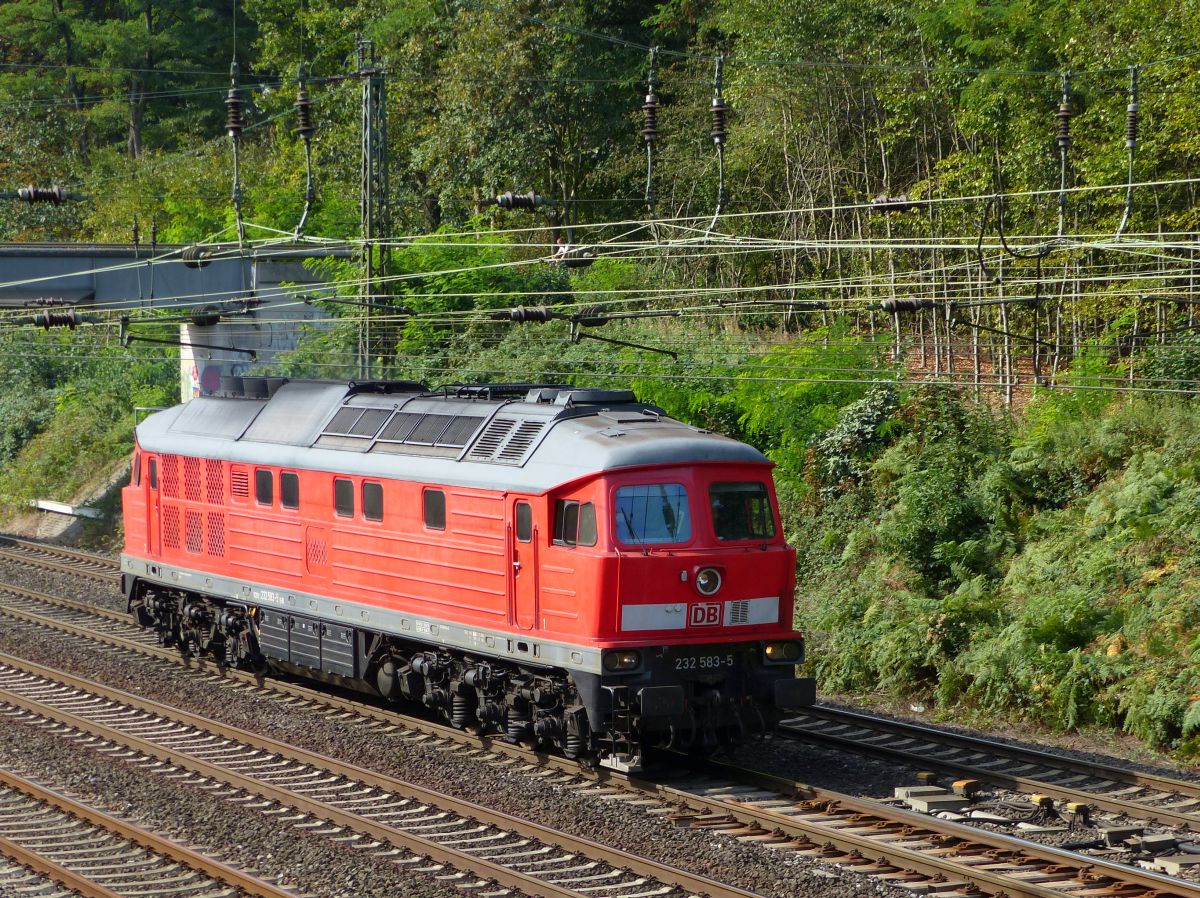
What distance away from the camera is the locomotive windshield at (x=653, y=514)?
12.6 metres

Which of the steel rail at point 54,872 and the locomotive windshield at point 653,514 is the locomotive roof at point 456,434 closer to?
the locomotive windshield at point 653,514

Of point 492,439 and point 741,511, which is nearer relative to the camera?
point 741,511

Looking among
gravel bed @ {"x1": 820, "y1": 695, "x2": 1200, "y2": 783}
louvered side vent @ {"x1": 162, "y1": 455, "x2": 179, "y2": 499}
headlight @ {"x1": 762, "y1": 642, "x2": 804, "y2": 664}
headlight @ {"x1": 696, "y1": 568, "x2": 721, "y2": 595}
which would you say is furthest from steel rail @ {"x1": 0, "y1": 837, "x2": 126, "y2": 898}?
gravel bed @ {"x1": 820, "y1": 695, "x2": 1200, "y2": 783}

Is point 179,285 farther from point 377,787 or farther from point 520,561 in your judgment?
point 377,787

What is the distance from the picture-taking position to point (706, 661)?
42.1ft

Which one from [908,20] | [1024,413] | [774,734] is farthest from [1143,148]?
[774,734]

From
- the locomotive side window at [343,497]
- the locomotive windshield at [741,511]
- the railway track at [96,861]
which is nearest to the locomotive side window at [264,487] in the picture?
the locomotive side window at [343,497]

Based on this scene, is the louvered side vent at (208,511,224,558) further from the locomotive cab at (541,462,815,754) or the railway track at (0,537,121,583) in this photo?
the railway track at (0,537,121,583)

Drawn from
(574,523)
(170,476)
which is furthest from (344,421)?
(574,523)

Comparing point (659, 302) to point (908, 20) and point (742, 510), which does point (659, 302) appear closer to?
point (908, 20)

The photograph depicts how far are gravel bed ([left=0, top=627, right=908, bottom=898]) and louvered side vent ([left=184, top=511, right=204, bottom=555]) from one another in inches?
66.1

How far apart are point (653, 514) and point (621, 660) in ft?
4.48

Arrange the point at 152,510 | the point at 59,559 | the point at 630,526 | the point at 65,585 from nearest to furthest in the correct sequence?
1. the point at 630,526
2. the point at 152,510
3. the point at 65,585
4. the point at 59,559

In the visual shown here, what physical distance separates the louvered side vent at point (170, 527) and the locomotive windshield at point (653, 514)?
8767 millimetres
